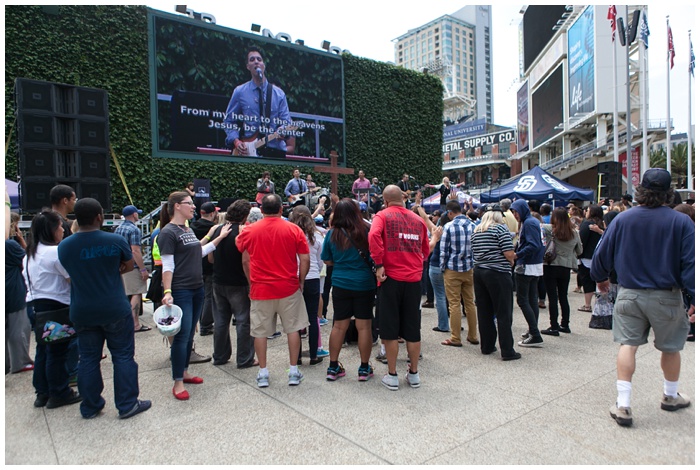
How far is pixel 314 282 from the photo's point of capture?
5.21 m

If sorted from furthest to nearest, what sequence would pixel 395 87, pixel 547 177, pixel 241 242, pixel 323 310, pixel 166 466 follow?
pixel 395 87, pixel 547 177, pixel 323 310, pixel 241 242, pixel 166 466

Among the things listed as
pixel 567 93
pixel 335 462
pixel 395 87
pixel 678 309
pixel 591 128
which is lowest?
pixel 335 462

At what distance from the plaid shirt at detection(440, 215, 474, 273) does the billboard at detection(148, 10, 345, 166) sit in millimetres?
12301

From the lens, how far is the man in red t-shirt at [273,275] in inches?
171

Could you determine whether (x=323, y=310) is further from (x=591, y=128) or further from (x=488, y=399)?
(x=591, y=128)

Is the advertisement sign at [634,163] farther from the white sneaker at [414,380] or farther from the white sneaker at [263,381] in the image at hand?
the white sneaker at [263,381]

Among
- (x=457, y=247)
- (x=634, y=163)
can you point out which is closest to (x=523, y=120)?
(x=634, y=163)

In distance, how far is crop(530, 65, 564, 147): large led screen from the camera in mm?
49781

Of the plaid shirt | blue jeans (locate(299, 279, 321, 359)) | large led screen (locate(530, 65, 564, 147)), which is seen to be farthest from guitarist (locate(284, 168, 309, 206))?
large led screen (locate(530, 65, 564, 147))

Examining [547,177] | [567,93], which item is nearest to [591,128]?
[567,93]

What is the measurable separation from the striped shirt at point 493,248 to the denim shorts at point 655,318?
1616mm

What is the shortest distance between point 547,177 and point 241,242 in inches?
516

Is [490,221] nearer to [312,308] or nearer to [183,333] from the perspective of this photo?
[312,308]

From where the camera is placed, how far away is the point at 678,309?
11.4 feet
